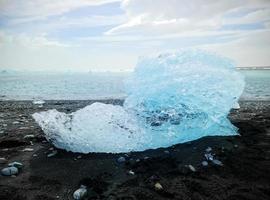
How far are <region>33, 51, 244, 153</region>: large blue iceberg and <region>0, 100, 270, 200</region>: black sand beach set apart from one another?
0.25 m

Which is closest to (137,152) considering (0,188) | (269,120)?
(0,188)

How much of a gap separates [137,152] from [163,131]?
748mm

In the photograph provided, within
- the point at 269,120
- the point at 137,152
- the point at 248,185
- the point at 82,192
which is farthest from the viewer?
the point at 269,120

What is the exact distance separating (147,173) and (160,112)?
195 cm

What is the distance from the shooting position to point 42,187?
389cm

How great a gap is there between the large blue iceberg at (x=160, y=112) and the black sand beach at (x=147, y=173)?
0.82ft

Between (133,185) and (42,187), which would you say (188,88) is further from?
(42,187)

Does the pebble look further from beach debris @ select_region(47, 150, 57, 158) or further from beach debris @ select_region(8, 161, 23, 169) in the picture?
beach debris @ select_region(8, 161, 23, 169)

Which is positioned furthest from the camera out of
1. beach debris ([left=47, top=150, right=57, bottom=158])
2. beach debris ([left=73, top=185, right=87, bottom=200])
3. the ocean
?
the ocean

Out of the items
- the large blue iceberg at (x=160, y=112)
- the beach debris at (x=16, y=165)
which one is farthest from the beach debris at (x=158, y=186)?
the beach debris at (x=16, y=165)

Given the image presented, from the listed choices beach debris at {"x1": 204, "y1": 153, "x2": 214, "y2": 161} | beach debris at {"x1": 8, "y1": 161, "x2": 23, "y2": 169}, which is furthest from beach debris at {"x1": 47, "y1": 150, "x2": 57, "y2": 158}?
beach debris at {"x1": 204, "y1": 153, "x2": 214, "y2": 161}

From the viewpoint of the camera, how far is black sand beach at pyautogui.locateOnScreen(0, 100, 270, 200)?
12.2 ft

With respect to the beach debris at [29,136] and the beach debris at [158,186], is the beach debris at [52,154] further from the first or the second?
the beach debris at [158,186]

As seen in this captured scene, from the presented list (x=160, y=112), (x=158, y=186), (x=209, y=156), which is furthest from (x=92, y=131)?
(x=209, y=156)
